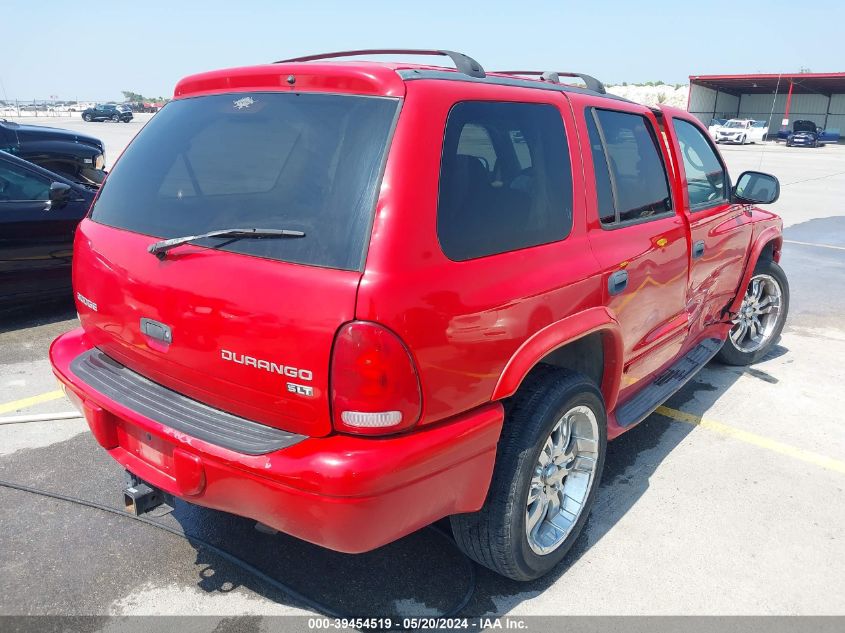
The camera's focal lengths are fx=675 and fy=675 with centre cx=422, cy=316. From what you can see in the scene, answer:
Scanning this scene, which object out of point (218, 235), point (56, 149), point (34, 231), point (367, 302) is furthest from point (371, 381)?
point (56, 149)

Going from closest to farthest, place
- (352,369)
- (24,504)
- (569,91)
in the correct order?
1. (352,369)
2. (569,91)
3. (24,504)

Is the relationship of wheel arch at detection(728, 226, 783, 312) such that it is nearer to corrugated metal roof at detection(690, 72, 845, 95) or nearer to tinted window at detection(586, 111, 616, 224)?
tinted window at detection(586, 111, 616, 224)

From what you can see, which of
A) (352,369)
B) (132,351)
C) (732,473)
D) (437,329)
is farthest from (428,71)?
(732,473)

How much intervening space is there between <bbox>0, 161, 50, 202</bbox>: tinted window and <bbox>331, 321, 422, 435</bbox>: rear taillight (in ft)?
16.8

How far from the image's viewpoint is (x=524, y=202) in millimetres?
2525

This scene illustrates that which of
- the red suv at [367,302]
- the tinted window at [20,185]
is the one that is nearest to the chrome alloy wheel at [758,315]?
the red suv at [367,302]

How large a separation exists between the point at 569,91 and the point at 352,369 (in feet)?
5.66

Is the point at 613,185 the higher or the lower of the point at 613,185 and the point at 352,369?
the higher

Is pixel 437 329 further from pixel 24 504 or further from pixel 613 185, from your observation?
pixel 24 504

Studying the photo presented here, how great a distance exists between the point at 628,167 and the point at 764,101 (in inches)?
2222

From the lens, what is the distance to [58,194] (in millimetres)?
5625

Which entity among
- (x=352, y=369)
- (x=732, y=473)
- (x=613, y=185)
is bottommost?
(x=732, y=473)

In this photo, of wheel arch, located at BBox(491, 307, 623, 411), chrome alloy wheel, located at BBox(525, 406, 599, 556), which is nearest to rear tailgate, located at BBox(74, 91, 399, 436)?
wheel arch, located at BBox(491, 307, 623, 411)

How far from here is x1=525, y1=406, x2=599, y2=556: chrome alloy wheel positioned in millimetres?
2701
